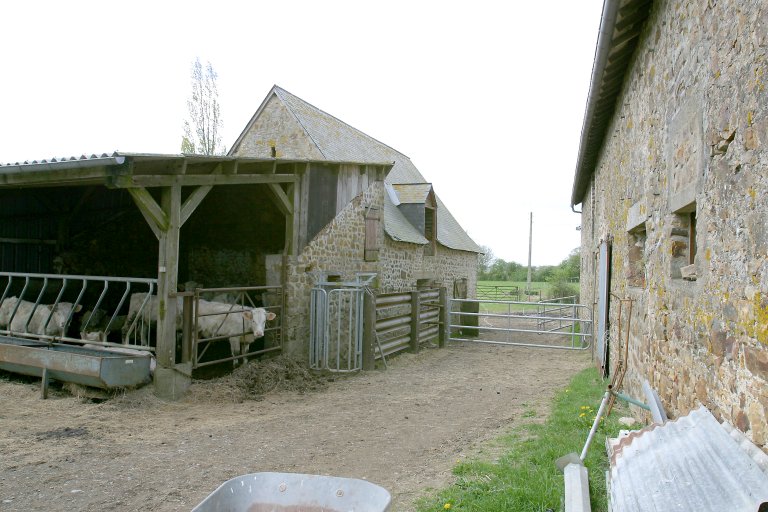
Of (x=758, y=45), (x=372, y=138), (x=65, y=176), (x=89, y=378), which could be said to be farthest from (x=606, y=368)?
(x=372, y=138)

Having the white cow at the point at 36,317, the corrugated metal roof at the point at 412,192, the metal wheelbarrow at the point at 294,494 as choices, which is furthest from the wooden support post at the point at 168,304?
the corrugated metal roof at the point at 412,192

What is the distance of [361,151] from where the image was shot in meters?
18.2

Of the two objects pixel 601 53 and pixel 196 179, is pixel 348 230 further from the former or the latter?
pixel 601 53

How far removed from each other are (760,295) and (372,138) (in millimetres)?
19033

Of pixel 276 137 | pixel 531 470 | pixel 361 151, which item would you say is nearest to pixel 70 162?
A: pixel 531 470

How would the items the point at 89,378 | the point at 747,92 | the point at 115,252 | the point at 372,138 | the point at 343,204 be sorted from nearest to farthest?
the point at 747,92
the point at 89,378
the point at 343,204
the point at 115,252
the point at 372,138

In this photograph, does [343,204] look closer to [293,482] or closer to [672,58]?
[672,58]

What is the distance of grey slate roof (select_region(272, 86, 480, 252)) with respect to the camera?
1554 cm

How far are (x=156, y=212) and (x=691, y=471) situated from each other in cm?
693

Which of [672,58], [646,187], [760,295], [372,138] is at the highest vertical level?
[372,138]

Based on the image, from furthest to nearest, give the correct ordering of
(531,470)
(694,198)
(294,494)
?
(531,470), (694,198), (294,494)

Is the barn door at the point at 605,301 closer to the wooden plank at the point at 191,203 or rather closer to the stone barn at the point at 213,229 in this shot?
the stone barn at the point at 213,229

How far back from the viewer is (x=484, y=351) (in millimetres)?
13422

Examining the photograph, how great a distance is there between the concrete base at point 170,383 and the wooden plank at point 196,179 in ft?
8.33
